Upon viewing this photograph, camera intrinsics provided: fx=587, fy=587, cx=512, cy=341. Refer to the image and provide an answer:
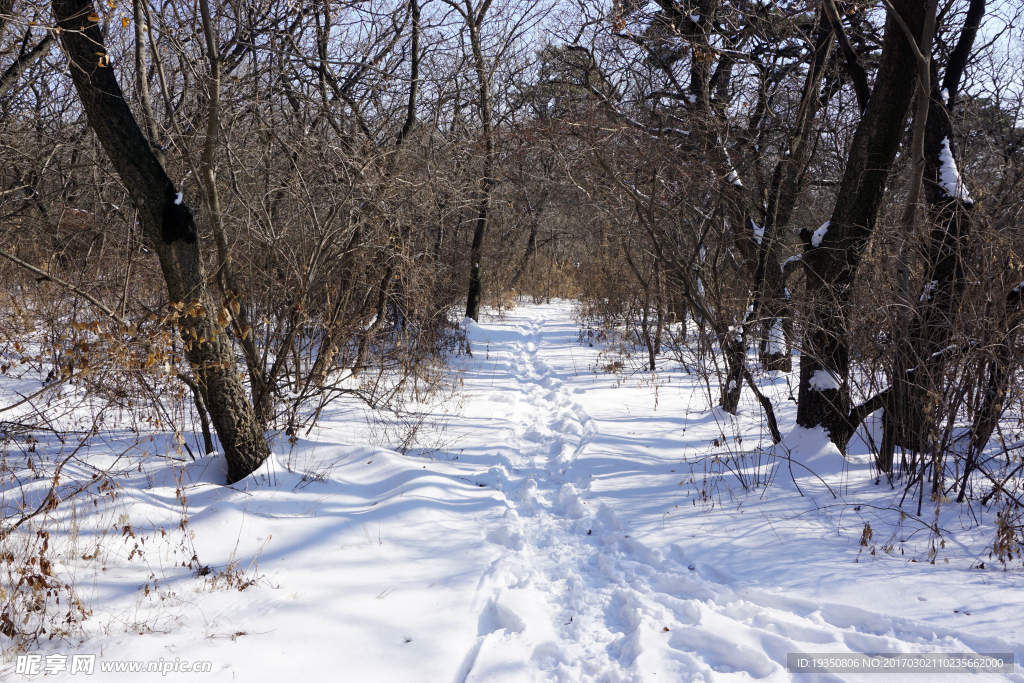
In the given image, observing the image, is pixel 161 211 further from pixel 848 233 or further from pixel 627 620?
pixel 848 233

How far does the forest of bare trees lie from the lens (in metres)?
3.78

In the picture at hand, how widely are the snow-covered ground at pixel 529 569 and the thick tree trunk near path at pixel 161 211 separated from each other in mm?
776

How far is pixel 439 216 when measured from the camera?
31.5 ft

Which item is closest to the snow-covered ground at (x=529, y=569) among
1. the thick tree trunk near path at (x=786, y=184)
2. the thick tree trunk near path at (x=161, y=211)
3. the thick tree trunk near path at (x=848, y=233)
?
the thick tree trunk near path at (x=848, y=233)

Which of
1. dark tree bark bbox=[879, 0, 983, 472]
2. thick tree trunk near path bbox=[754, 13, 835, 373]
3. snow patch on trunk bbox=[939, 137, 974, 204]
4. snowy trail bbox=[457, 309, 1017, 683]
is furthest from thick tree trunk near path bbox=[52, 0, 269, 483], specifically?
snow patch on trunk bbox=[939, 137, 974, 204]

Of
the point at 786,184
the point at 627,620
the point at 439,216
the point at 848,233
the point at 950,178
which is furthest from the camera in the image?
the point at 439,216

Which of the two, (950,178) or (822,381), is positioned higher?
(950,178)

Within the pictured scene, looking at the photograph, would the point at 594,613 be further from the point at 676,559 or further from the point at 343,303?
the point at 343,303

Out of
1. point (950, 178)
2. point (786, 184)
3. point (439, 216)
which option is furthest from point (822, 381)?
point (439, 216)

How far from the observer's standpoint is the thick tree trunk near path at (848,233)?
459 centimetres

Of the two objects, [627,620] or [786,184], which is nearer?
[627,620]

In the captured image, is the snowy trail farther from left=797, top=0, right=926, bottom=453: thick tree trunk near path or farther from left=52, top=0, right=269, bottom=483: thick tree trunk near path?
left=52, top=0, right=269, bottom=483: thick tree trunk near path

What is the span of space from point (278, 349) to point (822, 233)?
499 cm

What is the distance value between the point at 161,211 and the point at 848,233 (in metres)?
5.16
